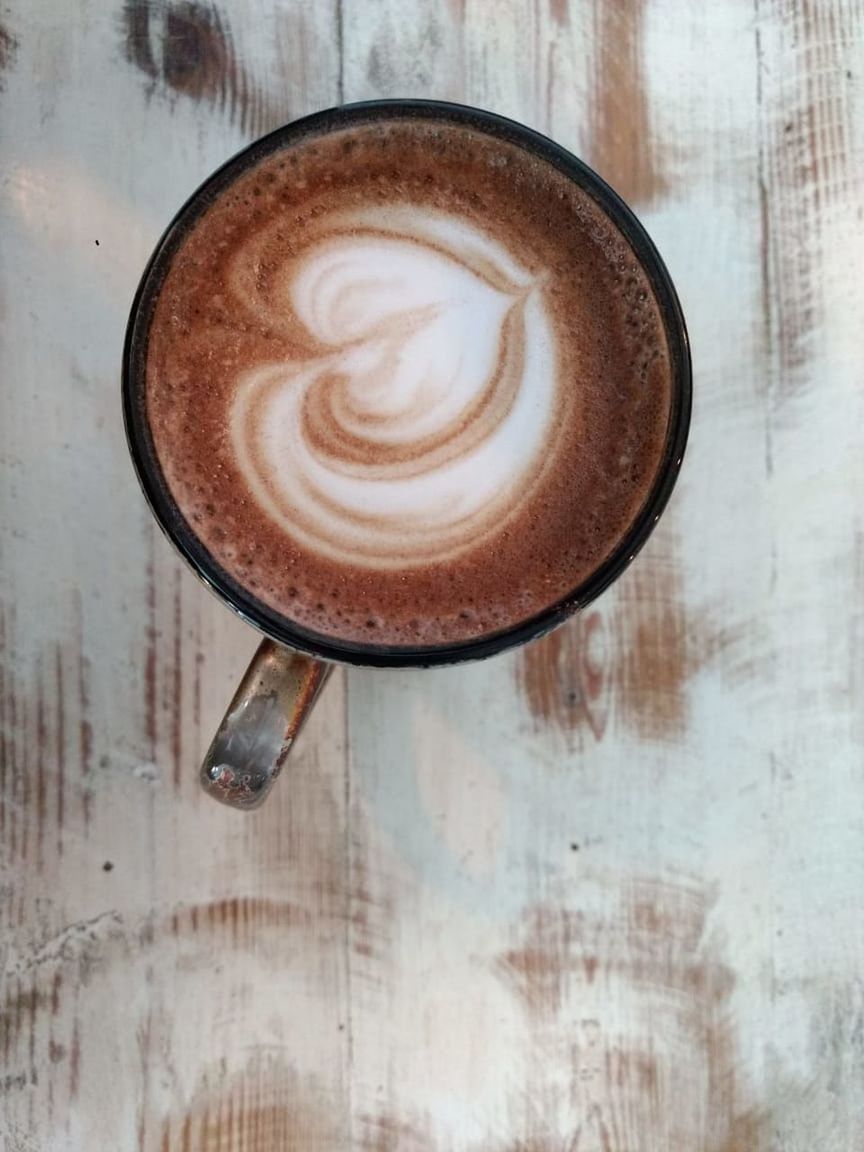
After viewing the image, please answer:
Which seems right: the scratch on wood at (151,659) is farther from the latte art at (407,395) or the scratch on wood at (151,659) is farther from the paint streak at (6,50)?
the paint streak at (6,50)

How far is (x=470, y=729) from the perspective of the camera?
84 cm

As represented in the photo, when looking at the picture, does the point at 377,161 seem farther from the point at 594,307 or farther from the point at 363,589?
the point at 363,589

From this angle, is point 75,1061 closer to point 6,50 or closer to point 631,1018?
point 631,1018

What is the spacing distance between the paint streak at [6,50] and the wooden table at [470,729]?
0.01 m

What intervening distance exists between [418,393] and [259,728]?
245mm

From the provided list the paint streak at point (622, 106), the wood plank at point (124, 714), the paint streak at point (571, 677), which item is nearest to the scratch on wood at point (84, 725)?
the wood plank at point (124, 714)

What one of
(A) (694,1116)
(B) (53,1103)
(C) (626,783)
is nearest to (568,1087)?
(A) (694,1116)

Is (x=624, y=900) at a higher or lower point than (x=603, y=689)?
lower

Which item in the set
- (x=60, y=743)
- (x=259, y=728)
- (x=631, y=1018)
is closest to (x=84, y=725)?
(x=60, y=743)

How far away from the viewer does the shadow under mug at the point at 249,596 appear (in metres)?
0.62

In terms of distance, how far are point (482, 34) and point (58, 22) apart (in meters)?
0.35

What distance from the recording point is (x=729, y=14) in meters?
0.82

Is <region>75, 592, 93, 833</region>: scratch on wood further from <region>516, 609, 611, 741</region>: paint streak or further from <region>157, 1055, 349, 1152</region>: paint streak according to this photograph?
<region>516, 609, 611, 741</region>: paint streak

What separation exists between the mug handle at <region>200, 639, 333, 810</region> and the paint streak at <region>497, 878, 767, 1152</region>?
0.34m
